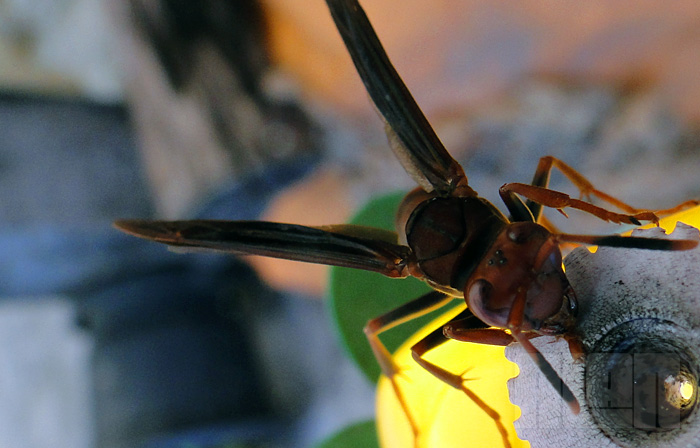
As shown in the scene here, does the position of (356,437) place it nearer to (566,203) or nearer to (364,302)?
(364,302)

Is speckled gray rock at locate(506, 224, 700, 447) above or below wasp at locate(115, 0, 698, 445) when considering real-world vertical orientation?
below

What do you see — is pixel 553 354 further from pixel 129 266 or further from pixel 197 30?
pixel 129 266

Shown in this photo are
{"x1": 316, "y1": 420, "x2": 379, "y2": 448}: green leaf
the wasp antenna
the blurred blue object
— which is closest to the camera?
the wasp antenna

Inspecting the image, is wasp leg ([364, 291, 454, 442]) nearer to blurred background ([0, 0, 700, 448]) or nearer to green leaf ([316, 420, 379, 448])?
green leaf ([316, 420, 379, 448])

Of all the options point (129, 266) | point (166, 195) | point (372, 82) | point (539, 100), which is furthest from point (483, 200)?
point (129, 266)

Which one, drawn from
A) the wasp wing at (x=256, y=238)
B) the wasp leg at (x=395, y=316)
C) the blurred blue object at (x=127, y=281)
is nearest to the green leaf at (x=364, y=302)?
the wasp leg at (x=395, y=316)

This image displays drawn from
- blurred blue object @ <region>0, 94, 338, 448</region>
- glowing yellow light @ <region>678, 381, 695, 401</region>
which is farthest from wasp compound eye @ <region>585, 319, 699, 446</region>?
blurred blue object @ <region>0, 94, 338, 448</region>

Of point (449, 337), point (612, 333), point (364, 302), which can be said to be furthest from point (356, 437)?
point (612, 333)
